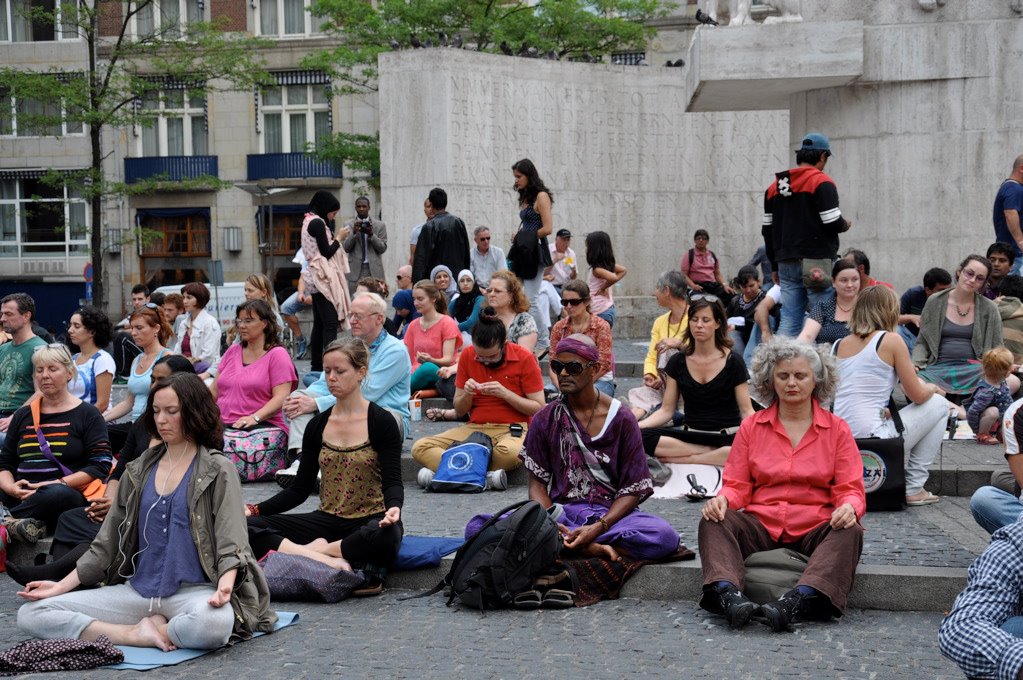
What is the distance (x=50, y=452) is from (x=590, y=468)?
3.35 m

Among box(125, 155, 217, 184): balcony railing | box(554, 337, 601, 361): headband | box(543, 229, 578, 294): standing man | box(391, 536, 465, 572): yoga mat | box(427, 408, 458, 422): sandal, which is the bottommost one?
box(391, 536, 465, 572): yoga mat

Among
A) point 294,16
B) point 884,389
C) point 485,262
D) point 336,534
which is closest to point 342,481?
point 336,534

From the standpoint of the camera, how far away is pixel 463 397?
9805mm

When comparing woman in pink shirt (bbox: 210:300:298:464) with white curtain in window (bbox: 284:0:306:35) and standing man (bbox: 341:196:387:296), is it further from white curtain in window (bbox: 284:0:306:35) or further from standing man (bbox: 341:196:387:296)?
white curtain in window (bbox: 284:0:306:35)

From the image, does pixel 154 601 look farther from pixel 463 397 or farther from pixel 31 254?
pixel 31 254

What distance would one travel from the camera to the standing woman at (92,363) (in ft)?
32.4

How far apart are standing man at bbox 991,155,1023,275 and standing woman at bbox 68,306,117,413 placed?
7619 mm

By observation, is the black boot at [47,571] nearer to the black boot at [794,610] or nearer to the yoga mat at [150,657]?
the yoga mat at [150,657]

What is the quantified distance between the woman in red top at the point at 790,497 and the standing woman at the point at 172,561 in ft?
6.79

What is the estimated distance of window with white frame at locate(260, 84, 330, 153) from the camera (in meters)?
40.2

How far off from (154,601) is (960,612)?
350cm

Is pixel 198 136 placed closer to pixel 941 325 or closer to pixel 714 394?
pixel 941 325

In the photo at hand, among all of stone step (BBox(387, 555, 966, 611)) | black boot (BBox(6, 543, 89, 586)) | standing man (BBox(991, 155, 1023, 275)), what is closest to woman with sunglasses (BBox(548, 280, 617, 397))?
standing man (BBox(991, 155, 1023, 275))

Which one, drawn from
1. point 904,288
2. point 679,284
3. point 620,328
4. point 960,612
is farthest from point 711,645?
point 620,328
